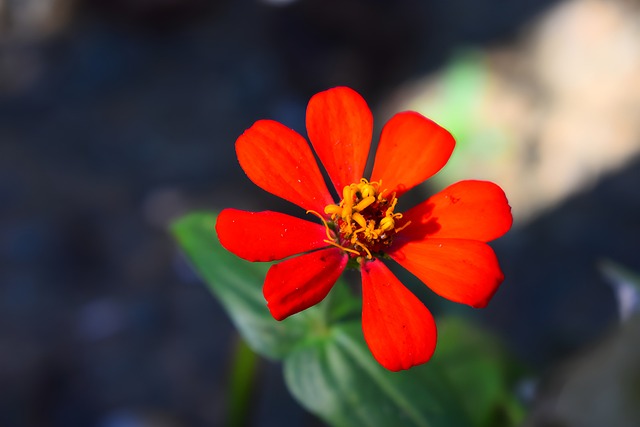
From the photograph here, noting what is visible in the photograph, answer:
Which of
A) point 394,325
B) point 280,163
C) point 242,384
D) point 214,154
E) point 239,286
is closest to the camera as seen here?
point 394,325

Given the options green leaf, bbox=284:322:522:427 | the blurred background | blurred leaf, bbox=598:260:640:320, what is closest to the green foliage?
green leaf, bbox=284:322:522:427

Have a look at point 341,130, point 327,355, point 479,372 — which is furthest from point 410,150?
point 479,372

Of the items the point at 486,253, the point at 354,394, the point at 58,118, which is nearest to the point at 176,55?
the point at 58,118

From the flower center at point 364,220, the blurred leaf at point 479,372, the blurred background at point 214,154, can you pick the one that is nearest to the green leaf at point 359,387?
the blurred leaf at point 479,372

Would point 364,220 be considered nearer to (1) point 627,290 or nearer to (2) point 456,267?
(2) point 456,267

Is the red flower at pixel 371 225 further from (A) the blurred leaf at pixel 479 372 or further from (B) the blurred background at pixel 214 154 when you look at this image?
(B) the blurred background at pixel 214 154

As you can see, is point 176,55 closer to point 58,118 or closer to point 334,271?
point 58,118

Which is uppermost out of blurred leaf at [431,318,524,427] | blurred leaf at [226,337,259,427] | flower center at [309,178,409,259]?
flower center at [309,178,409,259]

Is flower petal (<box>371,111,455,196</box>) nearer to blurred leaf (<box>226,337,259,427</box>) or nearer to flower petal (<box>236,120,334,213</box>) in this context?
flower petal (<box>236,120,334,213</box>)
